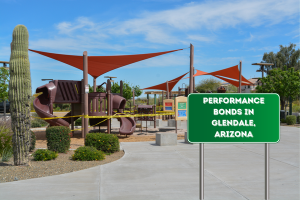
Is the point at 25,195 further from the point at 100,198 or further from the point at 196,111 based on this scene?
the point at 196,111

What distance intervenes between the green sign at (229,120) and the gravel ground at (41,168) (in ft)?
14.2

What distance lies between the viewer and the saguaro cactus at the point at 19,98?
7082 mm

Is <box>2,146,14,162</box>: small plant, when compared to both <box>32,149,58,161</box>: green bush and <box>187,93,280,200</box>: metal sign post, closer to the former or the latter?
<box>32,149,58,161</box>: green bush

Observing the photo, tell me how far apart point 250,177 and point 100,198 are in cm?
371

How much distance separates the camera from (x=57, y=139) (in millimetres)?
9031

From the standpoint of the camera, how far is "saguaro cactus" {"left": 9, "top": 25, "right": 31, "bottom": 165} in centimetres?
708

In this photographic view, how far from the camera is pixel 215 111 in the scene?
4008mm

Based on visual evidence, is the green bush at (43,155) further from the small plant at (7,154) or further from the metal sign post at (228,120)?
the metal sign post at (228,120)

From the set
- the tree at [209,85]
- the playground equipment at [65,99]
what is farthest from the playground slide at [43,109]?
the tree at [209,85]

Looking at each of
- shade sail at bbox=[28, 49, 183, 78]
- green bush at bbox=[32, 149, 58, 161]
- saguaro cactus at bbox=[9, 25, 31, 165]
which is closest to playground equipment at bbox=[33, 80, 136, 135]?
shade sail at bbox=[28, 49, 183, 78]

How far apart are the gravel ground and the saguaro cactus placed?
14.2 inches

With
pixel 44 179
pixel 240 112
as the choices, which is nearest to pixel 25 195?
pixel 44 179

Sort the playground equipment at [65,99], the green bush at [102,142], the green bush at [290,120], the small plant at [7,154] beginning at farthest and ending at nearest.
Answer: the green bush at [290,120]
the playground equipment at [65,99]
the green bush at [102,142]
the small plant at [7,154]

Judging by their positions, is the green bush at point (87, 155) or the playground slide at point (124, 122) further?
the playground slide at point (124, 122)
